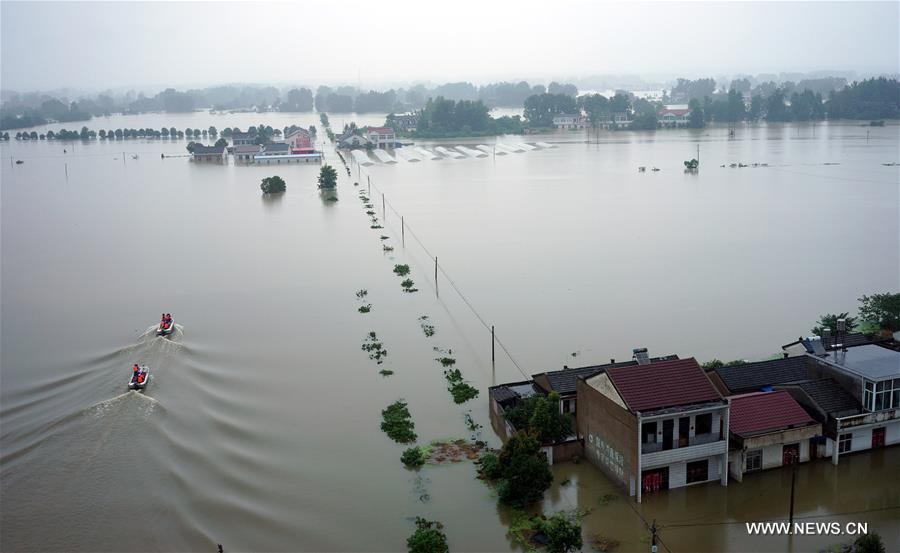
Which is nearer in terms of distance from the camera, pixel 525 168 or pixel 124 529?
pixel 124 529

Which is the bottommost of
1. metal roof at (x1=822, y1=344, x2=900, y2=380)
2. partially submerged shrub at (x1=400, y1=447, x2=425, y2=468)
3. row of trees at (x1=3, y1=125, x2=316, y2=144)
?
partially submerged shrub at (x1=400, y1=447, x2=425, y2=468)

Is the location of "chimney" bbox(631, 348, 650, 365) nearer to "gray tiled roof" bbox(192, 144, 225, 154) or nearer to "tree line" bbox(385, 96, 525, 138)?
"gray tiled roof" bbox(192, 144, 225, 154)

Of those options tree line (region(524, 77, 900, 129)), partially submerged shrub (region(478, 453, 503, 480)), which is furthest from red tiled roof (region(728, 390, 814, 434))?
tree line (region(524, 77, 900, 129))

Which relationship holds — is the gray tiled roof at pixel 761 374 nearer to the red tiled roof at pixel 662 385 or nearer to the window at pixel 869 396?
the window at pixel 869 396

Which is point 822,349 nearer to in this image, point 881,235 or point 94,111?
point 881,235

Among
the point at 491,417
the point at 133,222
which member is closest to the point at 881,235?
the point at 491,417

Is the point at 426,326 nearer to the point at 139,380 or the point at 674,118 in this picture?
the point at 139,380
